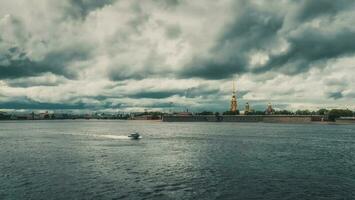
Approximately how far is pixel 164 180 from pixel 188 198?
9560 millimetres

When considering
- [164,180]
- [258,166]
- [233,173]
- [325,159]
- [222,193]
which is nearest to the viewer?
[222,193]

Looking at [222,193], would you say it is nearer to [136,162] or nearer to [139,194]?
[139,194]

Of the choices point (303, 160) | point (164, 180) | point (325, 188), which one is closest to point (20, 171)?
point (164, 180)

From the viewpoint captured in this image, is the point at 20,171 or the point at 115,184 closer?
the point at 115,184

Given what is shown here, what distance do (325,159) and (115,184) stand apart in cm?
4267

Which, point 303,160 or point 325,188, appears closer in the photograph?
point 325,188

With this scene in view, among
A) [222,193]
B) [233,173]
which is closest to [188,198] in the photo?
[222,193]

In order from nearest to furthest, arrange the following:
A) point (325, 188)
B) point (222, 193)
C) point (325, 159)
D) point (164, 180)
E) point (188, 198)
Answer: point (188, 198)
point (222, 193)
point (325, 188)
point (164, 180)
point (325, 159)

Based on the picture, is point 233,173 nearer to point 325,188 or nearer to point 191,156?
point 325,188

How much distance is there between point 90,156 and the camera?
236 ft

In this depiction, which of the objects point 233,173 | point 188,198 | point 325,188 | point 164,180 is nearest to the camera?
point 188,198

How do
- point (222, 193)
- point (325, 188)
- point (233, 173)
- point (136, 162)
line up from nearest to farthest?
1. point (222, 193)
2. point (325, 188)
3. point (233, 173)
4. point (136, 162)

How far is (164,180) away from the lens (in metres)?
46.8

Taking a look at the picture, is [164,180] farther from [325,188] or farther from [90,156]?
[90,156]
